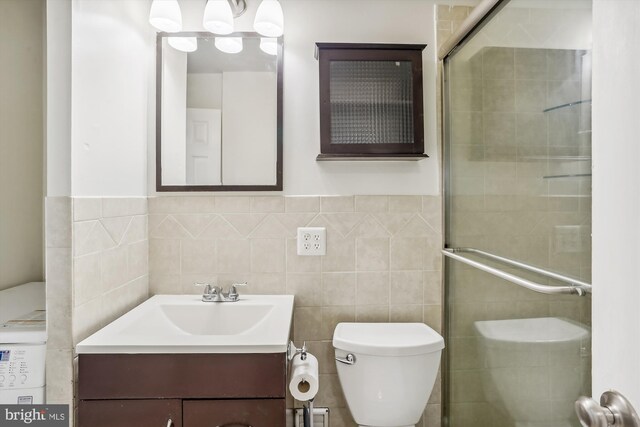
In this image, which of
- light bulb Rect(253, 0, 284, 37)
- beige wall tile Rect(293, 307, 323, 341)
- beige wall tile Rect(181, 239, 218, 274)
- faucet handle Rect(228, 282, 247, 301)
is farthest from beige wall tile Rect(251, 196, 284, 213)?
light bulb Rect(253, 0, 284, 37)

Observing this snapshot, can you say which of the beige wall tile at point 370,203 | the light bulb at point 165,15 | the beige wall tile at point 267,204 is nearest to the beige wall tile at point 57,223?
the beige wall tile at point 267,204

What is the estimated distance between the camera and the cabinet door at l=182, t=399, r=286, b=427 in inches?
42.2

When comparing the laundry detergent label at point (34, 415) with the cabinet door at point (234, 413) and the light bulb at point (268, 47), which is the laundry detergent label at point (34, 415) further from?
the light bulb at point (268, 47)

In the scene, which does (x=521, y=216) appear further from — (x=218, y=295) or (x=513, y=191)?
(x=218, y=295)

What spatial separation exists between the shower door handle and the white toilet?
91cm

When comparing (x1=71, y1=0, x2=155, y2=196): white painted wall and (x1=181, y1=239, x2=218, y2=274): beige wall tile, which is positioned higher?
(x1=71, y1=0, x2=155, y2=196): white painted wall

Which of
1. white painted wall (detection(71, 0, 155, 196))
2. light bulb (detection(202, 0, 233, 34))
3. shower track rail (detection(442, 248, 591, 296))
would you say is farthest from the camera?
light bulb (detection(202, 0, 233, 34))

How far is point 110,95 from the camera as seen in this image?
1.35 metres

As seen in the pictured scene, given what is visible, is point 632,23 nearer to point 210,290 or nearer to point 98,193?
point 98,193

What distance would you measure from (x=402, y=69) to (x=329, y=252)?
84 cm

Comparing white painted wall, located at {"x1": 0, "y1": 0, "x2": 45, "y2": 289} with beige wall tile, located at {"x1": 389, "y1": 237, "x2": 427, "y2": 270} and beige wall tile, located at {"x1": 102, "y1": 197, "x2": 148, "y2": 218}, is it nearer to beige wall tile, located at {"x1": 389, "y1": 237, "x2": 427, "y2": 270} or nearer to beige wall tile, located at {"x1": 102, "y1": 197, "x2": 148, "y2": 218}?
beige wall tile, located at {"x1": 102, "y1": 197, "x2": 148, "y2": 218}

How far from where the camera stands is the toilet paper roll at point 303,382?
1.11 metres

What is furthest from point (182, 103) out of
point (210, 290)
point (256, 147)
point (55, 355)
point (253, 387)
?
point (253, 387)

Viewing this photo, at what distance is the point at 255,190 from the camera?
1657 mm
